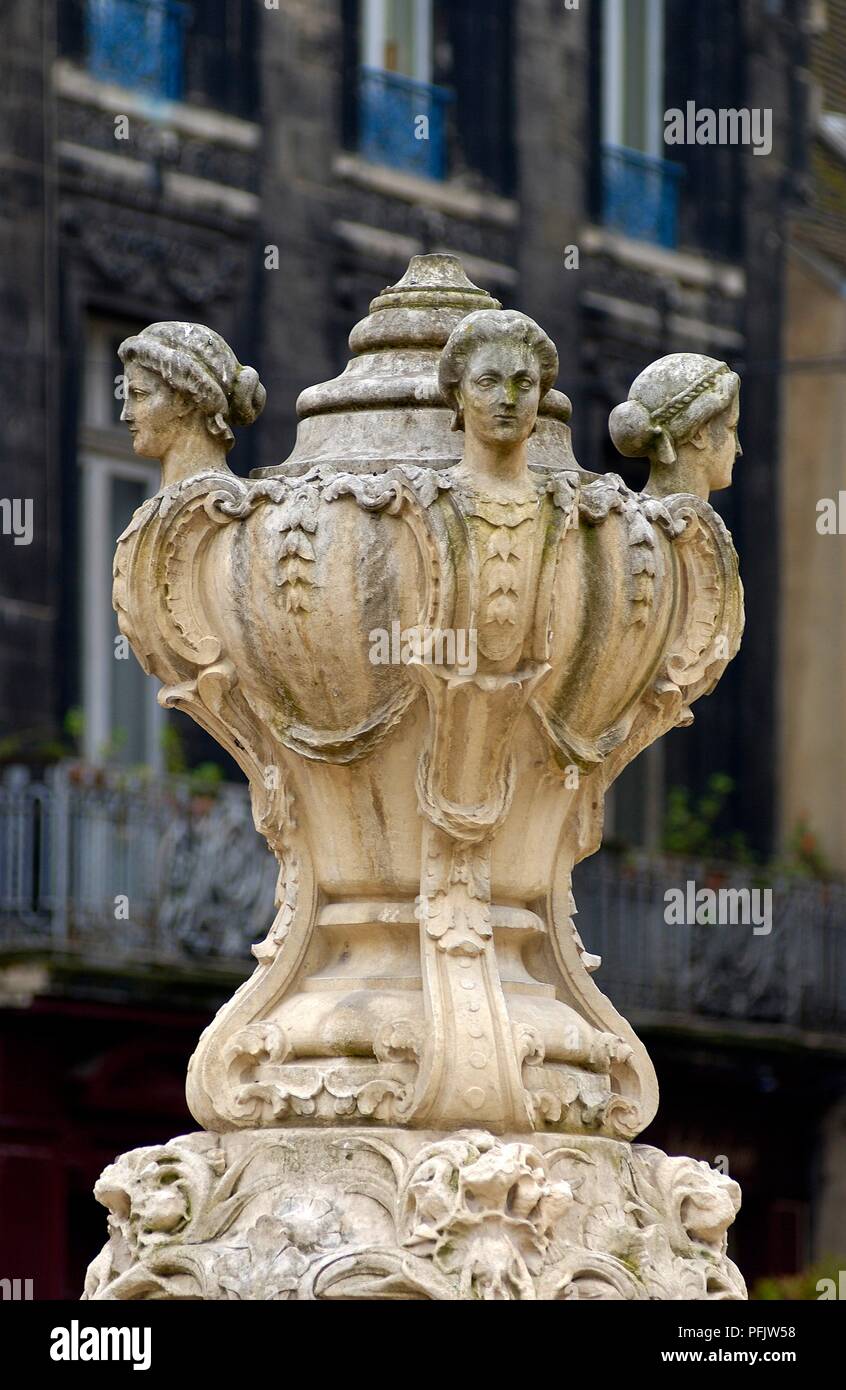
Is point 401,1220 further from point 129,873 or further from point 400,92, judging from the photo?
point 400,92

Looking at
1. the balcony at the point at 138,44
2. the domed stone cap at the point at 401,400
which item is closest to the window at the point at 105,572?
the balcony at the point at 138,44

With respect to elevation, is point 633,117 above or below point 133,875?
above

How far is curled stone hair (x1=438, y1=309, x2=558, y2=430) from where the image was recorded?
7266 mm

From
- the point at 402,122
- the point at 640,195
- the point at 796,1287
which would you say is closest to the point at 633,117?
the point at 640,195

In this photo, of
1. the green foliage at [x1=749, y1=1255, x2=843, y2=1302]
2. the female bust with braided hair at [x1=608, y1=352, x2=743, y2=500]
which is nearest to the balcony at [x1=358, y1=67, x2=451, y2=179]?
the green foliage at [x1=749, y1=1255, x2=843, y2=1302]

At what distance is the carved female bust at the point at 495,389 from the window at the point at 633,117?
16948mm

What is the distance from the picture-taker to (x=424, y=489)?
7270mm

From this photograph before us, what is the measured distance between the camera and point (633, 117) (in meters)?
24.3

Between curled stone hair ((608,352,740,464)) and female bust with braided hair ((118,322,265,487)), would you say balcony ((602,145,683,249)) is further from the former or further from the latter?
female bust with braided hair ((118,322,265,487))

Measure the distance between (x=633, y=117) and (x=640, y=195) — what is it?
19.9 inches

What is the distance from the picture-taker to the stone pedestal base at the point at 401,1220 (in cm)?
704

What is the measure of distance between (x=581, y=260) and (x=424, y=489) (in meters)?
16.7

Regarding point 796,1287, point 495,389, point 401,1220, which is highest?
point 495,389
